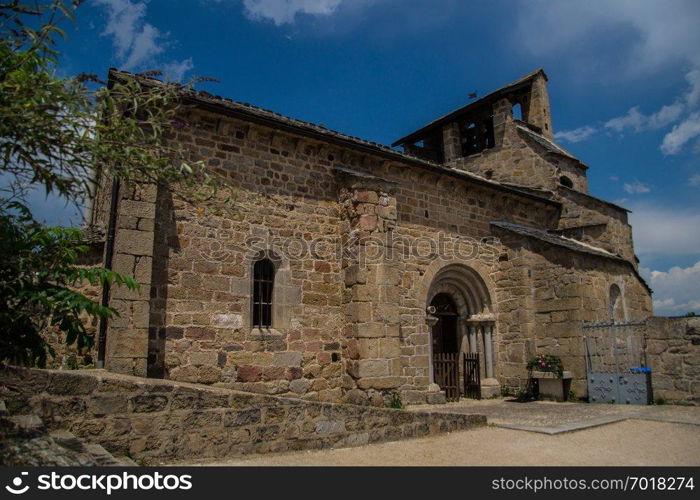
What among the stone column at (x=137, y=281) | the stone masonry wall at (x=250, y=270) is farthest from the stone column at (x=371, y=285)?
the stone column at (x=137, y=281)

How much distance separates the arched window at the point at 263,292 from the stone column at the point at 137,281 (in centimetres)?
207

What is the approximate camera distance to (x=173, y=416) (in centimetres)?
490

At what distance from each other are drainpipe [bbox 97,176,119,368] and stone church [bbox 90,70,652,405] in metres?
0.05

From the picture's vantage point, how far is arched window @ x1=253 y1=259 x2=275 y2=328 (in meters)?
9.07

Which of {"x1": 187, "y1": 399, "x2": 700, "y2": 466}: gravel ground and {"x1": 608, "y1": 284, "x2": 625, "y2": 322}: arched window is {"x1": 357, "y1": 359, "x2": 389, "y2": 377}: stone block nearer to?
{"x1": 187, "y1": 399, "x2": 700, "y2": 466}: gravel ground

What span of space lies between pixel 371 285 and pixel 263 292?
→ 2.10 metres

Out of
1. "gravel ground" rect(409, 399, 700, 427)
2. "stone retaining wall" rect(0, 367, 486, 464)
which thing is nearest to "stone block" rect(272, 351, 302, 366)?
"gravel ground" rect(409, 399, 700, 427)

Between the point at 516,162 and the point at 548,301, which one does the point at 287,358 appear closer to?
the point at 548,301

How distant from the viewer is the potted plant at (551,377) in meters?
11.1

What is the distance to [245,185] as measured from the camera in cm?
923
